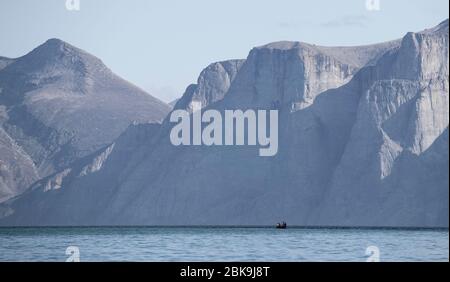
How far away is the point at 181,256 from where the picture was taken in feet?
237

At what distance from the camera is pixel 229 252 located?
8094cm
